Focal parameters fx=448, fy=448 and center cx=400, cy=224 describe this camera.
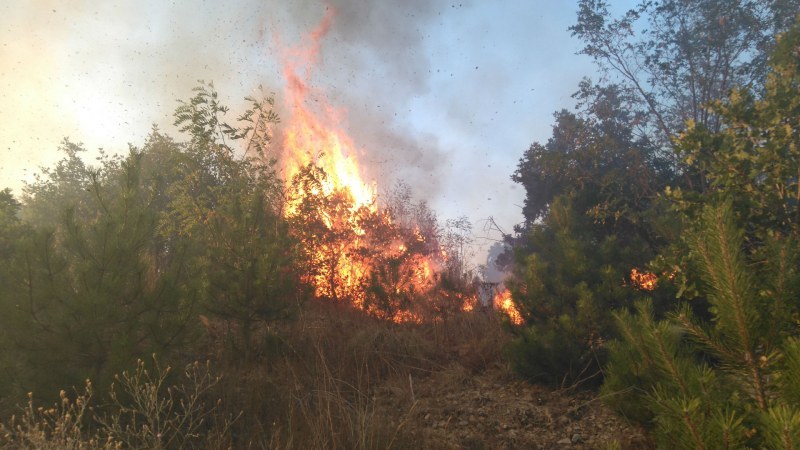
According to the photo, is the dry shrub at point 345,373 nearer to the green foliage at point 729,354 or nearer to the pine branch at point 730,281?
the green foliage at point 729,354

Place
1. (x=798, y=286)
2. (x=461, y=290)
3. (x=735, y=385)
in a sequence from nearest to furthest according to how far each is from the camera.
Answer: (x=735, y=385), (x=798, y=286), (x=461, y=290)

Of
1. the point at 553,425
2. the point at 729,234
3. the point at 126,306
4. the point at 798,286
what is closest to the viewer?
the point at 729,234

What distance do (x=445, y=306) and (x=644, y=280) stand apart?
4.60 meters

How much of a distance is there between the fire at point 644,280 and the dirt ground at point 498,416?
2.11 metres

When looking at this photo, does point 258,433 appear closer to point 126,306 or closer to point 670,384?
point 126,306

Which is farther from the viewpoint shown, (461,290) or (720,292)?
(461,290)

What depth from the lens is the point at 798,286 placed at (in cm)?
236

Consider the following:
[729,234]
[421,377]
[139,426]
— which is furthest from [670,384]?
[421,377]

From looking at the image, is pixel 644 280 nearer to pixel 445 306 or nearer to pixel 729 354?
pixel 445 306

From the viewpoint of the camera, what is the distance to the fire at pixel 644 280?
7.62 meters

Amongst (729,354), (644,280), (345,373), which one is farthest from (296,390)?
(644,280)

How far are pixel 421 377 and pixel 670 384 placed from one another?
21.9 feet

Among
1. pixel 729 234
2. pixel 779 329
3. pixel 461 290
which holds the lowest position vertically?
pixel 779 329

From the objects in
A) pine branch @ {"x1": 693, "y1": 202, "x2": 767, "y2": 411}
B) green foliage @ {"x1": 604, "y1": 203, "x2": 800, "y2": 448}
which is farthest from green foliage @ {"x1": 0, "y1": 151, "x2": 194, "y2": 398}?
pine branch @ {"x1": 693, "y1": 202, "x2": 767, "y2": 411}
